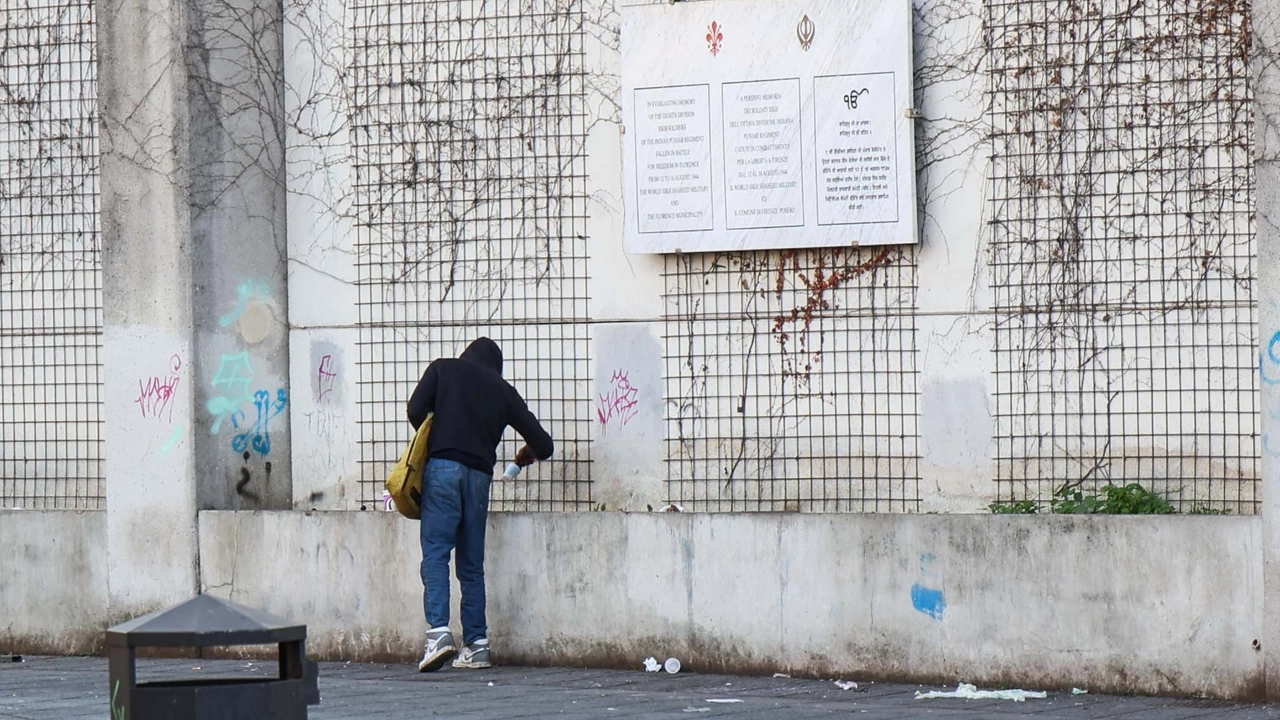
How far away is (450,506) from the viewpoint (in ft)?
28.8

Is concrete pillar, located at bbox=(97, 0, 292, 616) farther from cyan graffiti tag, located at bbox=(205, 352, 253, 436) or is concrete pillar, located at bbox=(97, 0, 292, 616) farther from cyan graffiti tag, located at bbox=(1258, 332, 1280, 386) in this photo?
cyan graffiti tag, located at bbox=(1258, 332, 1280, 386)

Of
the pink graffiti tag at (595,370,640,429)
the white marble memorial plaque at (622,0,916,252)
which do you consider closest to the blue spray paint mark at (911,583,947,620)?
the white marble memorial plaque at (622,0,916,252)

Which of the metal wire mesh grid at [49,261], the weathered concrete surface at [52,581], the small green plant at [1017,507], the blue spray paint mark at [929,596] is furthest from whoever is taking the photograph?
the metal wire mesh grid at [49,261]

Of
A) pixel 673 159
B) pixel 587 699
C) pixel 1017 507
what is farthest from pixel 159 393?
pixel 1017 507

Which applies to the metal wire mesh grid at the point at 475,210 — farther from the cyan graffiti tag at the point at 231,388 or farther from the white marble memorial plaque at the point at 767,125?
the cyan graffiti tag at the point at 231,388

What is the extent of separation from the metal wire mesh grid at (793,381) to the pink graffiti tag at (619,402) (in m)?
0.20

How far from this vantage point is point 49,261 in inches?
408

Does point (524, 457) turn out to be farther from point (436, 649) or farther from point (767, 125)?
point (767, 125)

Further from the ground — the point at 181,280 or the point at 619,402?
the point at 181,280

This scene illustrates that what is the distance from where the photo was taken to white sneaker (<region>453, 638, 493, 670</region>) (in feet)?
29.1

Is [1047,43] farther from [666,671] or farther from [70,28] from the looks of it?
[70,28]

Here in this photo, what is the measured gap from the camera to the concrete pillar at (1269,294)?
25.1ft

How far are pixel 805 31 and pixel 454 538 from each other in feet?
10.1

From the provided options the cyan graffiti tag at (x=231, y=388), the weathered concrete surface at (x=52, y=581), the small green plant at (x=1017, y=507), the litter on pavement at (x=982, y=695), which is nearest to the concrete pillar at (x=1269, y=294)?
the litter on pavement at (x=982, y=695)
